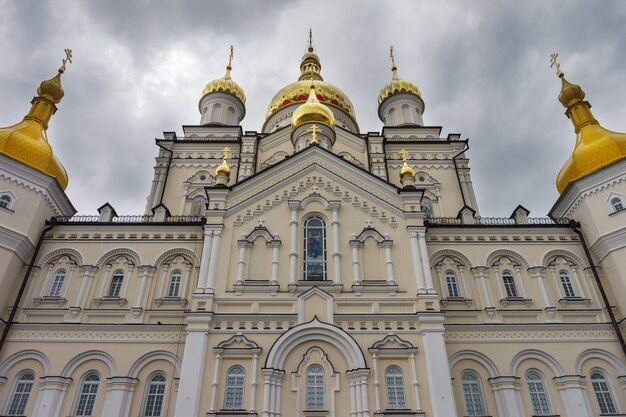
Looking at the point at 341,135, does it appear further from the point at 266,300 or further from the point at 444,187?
the point at 266,300

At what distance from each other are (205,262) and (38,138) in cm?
897

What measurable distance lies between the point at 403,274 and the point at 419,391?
3.56 meters

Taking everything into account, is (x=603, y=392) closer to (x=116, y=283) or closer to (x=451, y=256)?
(x=451, y=256)

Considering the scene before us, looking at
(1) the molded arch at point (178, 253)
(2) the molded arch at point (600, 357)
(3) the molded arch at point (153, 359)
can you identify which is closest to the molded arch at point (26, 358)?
(3) the molded arch at point (153, 359)

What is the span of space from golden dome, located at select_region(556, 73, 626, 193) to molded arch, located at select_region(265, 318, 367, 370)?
10658mm

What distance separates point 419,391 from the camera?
12.2 m

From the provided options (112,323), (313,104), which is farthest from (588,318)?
(112,323)

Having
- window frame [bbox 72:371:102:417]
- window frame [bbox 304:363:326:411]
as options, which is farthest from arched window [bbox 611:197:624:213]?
window frame [bbox 72:371:102:417]

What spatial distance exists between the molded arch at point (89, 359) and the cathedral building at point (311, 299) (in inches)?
1.8

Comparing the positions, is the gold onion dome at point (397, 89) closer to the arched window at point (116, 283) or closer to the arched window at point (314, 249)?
the arched window at point (314, 249)

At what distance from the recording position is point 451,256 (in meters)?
16.5

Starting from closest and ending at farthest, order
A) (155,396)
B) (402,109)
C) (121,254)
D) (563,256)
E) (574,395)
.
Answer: (574,395)
(155,396)
(121,254)
(563,256)
(402,109)

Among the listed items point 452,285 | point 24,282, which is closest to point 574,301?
point 452,285

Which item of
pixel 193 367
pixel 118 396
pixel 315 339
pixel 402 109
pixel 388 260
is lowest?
pixel 118 396
